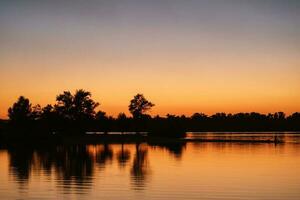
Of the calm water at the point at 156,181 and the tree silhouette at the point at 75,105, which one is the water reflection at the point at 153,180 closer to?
the calm water at the point at 156,181

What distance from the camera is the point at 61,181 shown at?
1304 inches

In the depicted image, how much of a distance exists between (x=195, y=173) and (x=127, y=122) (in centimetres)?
12342

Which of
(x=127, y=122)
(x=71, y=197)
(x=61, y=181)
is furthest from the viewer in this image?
(x=127, y=122)

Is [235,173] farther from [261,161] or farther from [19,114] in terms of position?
[19,114]

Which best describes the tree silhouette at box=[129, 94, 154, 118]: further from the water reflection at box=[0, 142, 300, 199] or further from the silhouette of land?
the water reflection at box=[0, 142, 300, 199]

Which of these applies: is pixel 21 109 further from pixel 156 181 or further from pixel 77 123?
pixel 156 181

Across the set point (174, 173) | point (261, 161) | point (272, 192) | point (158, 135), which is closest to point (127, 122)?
point (158, 135)

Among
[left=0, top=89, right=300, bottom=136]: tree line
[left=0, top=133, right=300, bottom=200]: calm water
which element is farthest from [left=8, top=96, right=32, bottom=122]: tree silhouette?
[left=0, top=133, right=300, bottom=200]: calm water

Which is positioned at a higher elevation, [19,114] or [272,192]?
[19,114]

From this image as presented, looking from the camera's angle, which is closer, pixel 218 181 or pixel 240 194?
pixel 240 194

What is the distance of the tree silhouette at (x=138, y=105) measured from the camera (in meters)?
166

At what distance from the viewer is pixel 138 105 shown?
546ft

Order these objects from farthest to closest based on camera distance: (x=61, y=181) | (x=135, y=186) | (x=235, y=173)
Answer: (x=235, y=173) → (x=61, y=181) → (x=135, y=186)

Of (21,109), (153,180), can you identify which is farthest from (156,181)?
(21,109)
